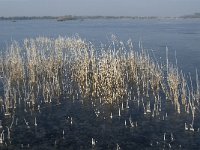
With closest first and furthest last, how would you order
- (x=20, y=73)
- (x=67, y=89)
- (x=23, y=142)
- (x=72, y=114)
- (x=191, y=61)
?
(x=23, y=142), (x=72, y=114), (x=67, y=89), (x=20, y=73), (x=191, y=61)

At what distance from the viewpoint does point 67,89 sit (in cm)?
1730

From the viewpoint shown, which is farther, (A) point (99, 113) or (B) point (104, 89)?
(B) point (104, 89)

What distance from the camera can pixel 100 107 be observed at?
48.2 ft

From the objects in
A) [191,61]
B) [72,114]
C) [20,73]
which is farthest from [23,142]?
[191,61]

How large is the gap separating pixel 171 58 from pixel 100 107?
13.0 metres

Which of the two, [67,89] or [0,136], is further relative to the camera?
A: [67,89]

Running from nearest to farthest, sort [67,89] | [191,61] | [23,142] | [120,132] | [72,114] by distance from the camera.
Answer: [23,142]
[120,132]
[72,114]
[67,89]
[191,61]

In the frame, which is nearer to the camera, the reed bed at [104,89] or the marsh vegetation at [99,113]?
the marsh vegetation at [99,113]

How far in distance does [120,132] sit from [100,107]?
8.59ft

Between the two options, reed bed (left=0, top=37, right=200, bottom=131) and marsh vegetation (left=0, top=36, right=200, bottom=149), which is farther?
reed bed (left=0, top=37, right=200, bottom=131)

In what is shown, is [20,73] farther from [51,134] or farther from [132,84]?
[51,134]

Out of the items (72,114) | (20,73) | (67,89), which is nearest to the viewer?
(72,114)

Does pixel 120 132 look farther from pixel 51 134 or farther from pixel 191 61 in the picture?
pixel 191 61

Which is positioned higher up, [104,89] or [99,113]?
[104,89]
